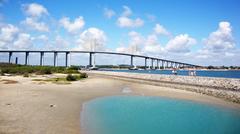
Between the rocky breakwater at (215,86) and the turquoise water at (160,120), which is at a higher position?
the rocky breakwater at (215,86)

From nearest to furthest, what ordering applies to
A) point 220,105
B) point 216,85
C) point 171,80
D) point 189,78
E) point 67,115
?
point 67,115 → point 220,105 → point 216,85 → point 189,78 → point 171,80

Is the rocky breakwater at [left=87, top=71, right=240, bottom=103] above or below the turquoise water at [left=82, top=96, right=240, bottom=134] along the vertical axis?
above

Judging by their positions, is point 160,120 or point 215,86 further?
point 215,86

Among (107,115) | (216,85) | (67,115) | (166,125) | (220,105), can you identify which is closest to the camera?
(166,125)

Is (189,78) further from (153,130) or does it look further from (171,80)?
(153,130)

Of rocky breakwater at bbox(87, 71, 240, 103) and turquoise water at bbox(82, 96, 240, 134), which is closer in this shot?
turquoise water at bbox(82, 96, 240, 134)

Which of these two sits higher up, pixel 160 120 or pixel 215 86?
pixel 215 86

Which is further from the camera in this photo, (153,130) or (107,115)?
(107,115)

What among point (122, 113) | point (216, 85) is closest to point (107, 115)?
point (122, 113)
